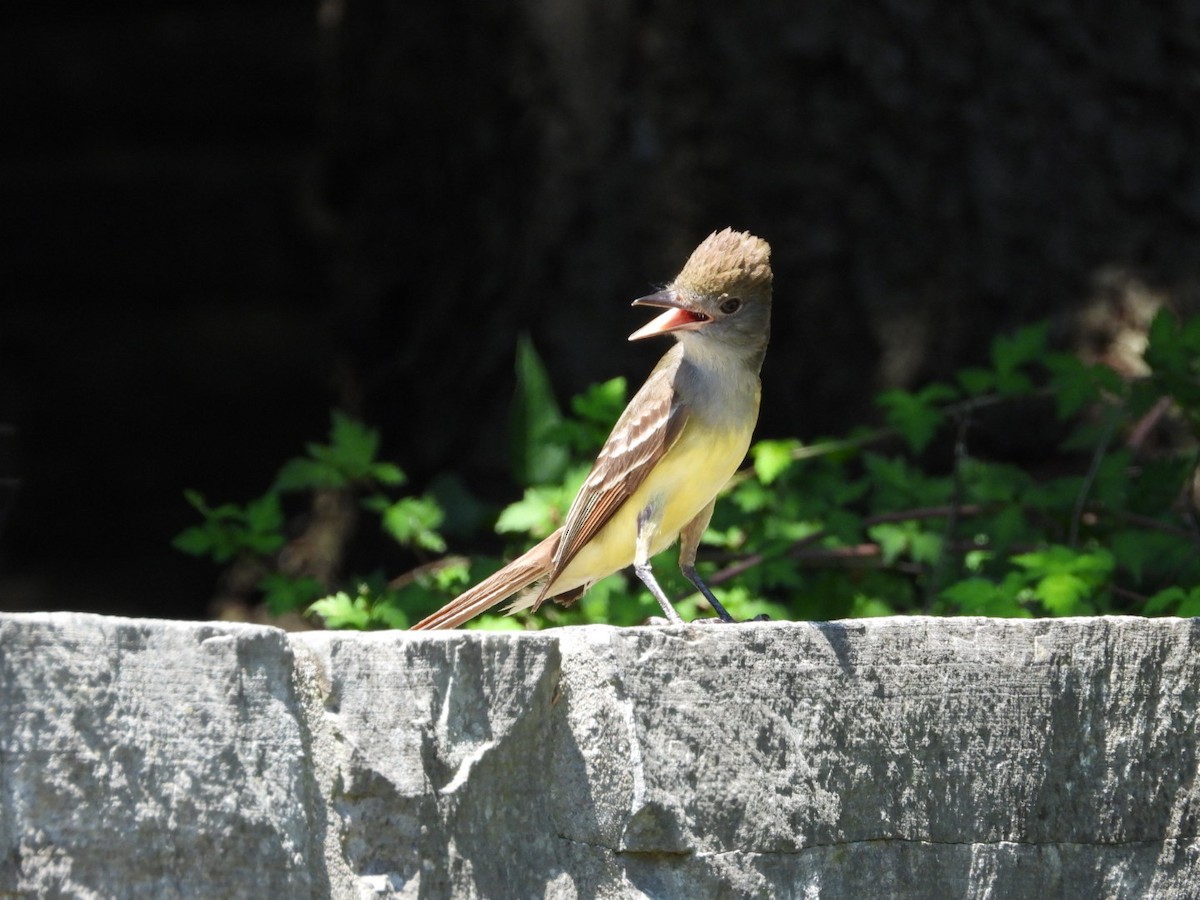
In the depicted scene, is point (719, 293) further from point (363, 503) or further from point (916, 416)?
point (363, 503)

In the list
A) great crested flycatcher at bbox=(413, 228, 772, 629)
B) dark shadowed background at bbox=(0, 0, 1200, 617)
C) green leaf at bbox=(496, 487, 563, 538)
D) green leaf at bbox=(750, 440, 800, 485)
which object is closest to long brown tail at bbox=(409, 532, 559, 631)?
great crested flycatcher at bbox=(413, 228, 772, 629)

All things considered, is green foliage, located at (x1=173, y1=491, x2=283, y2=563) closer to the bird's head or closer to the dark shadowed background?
the dark shadowed background

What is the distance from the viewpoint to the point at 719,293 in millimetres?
4117

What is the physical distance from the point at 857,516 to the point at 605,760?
230cm

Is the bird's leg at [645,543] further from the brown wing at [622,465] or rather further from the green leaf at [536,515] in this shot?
the green leaf at [536,515]

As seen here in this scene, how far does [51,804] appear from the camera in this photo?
7.67ft

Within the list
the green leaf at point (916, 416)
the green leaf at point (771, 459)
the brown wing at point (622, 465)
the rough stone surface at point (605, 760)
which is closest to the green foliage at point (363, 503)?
the brown wing at point (622, 465)

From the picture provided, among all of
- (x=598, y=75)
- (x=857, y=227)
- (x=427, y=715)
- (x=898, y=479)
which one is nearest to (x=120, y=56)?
(x=598, y=75)

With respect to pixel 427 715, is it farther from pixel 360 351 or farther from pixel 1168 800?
pixel 360 351

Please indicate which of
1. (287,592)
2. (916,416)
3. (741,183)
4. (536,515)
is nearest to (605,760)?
(536,515)

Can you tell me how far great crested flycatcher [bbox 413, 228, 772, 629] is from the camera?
13.4 ft

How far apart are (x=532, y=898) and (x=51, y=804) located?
0.81 meters

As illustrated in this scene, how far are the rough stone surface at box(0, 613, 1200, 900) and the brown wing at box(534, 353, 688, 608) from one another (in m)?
1.17

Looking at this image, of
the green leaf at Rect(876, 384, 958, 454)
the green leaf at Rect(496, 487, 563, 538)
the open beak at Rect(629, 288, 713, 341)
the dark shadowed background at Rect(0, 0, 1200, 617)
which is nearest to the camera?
the open beak at Rect(629, 288, 713, 341)
